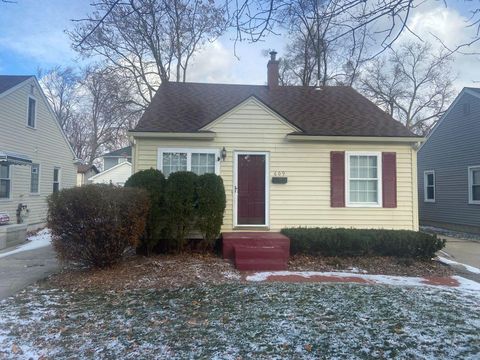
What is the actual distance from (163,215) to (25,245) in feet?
17.3

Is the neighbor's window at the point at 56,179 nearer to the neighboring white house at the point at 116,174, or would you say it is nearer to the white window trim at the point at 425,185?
the neighboring white house at the point at 116,174

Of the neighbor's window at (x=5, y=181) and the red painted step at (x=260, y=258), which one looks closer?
the red painted step at (x=260, y=258)

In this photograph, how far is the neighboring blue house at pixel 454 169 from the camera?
46.0 feet

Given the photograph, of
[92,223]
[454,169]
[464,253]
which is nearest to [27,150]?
[92,223]

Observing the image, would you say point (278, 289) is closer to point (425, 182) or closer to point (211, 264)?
point (211, 264)

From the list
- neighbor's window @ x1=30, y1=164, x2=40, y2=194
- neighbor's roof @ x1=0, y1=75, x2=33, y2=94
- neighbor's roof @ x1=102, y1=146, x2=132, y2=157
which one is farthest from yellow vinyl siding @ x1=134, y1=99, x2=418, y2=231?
neighbor's roof @ x1=102, y1=146, x2=132, y2=157

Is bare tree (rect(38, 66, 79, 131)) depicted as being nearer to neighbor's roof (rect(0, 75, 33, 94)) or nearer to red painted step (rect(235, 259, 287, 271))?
neighbor's roof (rect(0, 75, 33, 94))

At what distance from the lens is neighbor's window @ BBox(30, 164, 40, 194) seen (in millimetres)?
14223

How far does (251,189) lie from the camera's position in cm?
927

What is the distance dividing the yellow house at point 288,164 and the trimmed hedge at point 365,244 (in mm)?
1286

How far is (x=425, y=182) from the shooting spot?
1723 centimetres

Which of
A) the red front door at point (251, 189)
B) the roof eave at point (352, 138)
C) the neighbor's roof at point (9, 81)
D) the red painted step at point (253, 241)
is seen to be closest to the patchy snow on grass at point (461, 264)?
the roof eave at point (352, 138)

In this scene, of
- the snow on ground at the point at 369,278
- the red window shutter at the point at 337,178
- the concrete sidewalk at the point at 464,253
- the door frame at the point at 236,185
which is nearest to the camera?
the snow on ground at the point at 369,278

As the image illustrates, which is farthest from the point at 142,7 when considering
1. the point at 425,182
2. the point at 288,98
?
the point at 425,182
